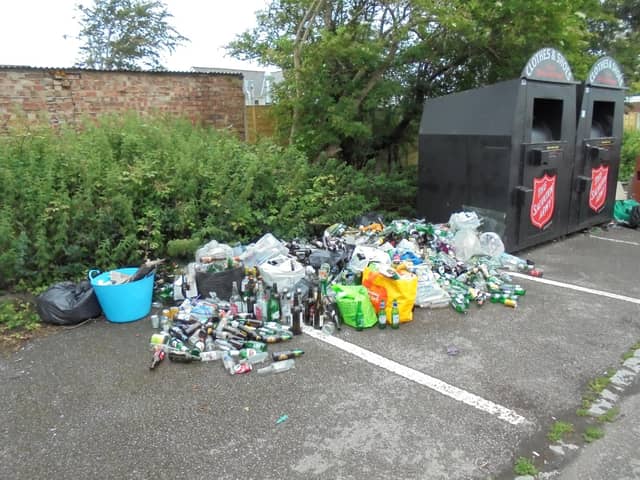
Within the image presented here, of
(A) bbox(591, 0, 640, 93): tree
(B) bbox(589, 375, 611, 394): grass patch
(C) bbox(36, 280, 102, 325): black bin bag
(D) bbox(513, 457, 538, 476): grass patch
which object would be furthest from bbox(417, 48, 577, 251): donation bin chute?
(A) bbox(591, 0, 640, 93): tree

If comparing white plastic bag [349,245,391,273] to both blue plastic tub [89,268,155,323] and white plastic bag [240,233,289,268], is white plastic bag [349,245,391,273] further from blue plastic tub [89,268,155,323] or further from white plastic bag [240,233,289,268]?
blue plastic tub [89,268,155,323]

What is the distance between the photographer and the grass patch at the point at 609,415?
8.87 feet

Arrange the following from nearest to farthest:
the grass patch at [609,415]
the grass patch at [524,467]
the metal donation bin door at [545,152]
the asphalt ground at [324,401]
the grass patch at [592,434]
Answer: the grass patch at [524,467]
the asphalt ground at [324,401]
the grass patch at [592,434]
the grass patch at [609,415]
the metal donation bin door at [545,152]

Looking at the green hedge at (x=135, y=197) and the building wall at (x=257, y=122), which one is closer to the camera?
the green hedge at (x=135, y=197)

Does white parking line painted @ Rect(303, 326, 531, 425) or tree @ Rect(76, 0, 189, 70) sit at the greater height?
tree @ Rect(76, 0, 189, 70)

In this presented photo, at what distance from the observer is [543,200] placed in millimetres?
6105

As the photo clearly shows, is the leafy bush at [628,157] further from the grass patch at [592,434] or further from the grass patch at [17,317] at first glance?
the grass patch at [17,317]

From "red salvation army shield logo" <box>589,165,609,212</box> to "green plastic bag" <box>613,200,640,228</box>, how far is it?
0.59m

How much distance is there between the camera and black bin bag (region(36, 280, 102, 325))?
157 inches

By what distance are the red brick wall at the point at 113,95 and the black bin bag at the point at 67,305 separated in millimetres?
3171

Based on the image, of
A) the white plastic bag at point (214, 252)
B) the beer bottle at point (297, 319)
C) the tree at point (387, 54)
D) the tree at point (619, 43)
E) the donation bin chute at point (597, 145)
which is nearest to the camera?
the beer bottle at point (297, 319)

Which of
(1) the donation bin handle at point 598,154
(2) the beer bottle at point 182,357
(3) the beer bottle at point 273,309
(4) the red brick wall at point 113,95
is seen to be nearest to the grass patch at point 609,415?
(3) the beer bottle at point 273,309

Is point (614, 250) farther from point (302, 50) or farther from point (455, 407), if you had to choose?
point (302, 50)

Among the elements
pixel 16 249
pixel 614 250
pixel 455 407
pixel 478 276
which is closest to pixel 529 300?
pixel 478 276
